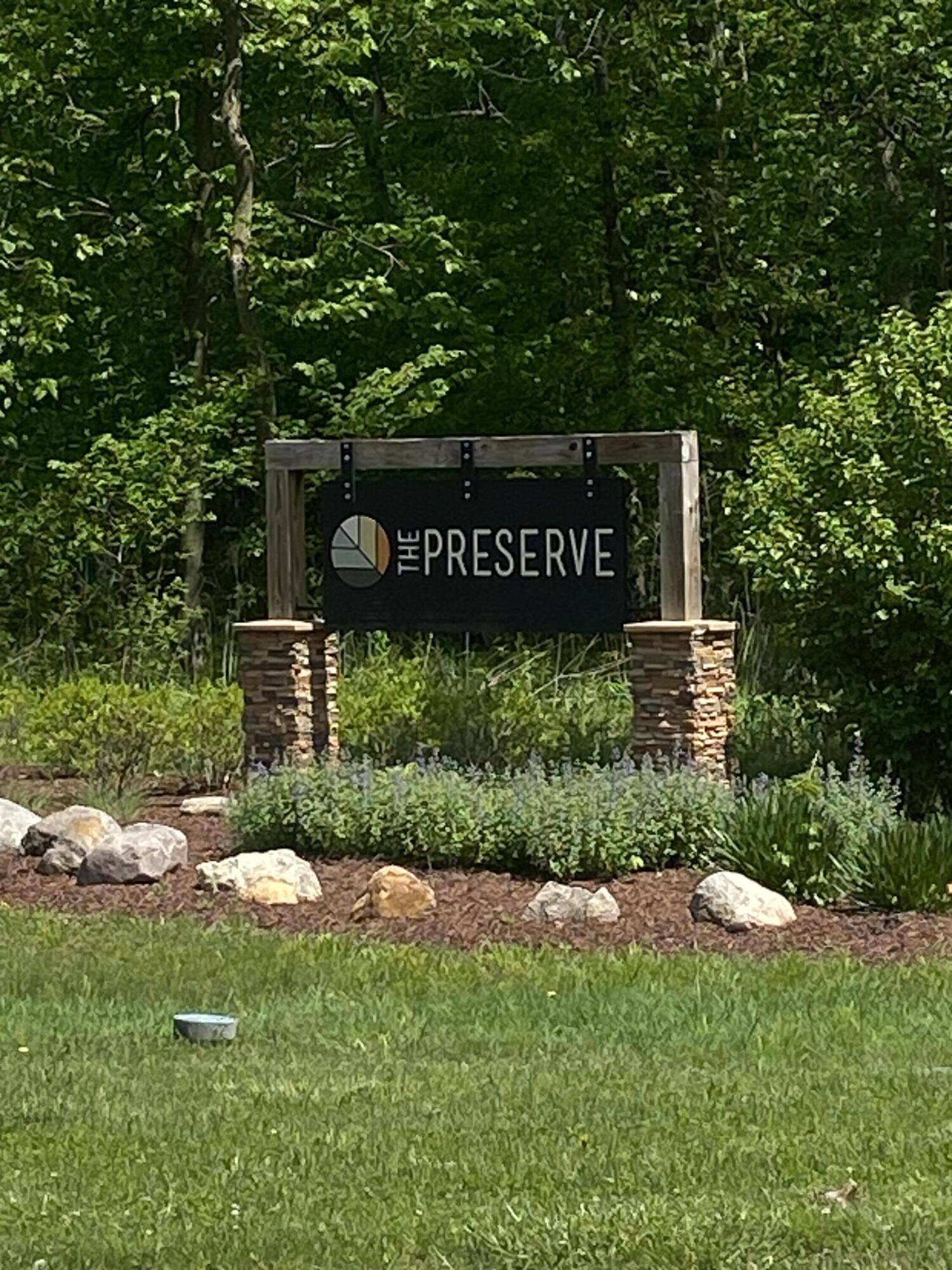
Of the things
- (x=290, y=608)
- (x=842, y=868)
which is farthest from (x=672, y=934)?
(x=290, y=608)

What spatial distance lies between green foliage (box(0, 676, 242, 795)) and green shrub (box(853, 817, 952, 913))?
18.9ft

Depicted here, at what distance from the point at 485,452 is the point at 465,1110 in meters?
7.18

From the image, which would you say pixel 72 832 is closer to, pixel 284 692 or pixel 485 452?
pixel 284 692

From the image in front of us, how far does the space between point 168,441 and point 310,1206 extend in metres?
15.7

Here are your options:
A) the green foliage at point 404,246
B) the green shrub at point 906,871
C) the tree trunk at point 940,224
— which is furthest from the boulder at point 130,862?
the tree trunk at point 940,224

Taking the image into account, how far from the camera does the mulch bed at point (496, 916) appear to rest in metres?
9.78

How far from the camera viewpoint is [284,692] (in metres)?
14.0

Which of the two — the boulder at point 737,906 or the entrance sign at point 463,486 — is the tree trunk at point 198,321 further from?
the boulder at point 737,906

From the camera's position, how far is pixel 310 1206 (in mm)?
5859

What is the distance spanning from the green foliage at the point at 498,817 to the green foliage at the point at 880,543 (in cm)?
142

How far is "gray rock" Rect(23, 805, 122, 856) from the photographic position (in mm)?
11984

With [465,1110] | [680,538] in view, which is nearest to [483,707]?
[680,538]

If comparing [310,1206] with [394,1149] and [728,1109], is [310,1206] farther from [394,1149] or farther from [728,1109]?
[728,1109]

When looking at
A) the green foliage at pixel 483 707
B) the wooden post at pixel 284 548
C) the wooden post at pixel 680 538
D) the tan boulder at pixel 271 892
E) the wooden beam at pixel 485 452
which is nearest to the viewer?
the tan boulder at pixel 271 892
